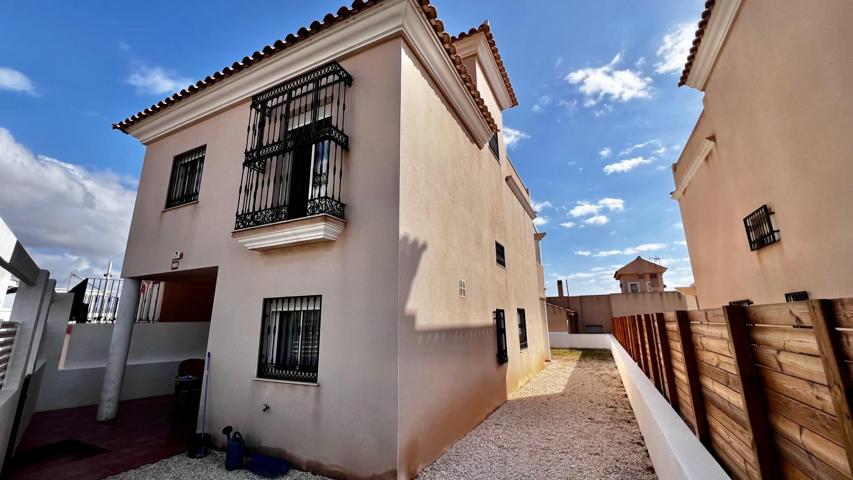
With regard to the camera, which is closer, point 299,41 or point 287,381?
point 287,381

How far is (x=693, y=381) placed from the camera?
9.75ft

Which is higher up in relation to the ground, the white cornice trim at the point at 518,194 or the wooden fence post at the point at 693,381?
the white cornice trim at the point at 518,194

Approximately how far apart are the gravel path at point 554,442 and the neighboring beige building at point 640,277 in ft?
78.0

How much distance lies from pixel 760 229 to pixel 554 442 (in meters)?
5.00

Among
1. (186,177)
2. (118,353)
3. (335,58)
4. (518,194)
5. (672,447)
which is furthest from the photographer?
(518,194)

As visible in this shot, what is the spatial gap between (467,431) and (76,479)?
5.07 metres

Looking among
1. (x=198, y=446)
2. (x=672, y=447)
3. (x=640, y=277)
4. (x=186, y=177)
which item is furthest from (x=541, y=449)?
(x=640, y=277)

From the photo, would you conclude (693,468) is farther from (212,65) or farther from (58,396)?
(58,396)

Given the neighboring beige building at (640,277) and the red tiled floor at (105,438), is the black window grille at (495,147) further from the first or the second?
the neighboring beige building at (640,277)

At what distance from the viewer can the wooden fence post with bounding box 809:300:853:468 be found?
1.20 metres

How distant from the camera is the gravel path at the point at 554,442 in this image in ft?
14.0

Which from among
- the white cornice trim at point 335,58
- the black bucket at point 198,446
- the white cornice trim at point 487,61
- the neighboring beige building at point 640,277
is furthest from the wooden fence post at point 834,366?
the neighboring beige building at point 640,277

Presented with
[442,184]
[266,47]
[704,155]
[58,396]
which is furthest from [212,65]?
[704,155]

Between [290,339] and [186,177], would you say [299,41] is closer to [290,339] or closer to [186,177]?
[186,177]
